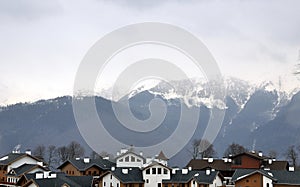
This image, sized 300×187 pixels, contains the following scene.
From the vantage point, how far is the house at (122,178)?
6200 cm

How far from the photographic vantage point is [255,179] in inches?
2302

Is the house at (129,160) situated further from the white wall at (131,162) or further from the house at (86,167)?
the house at (86,167)

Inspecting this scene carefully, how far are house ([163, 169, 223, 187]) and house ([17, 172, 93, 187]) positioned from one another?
34.5 feet

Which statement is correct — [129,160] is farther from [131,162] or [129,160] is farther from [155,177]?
[155,177]

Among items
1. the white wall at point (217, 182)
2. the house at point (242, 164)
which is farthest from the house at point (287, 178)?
the house at point (242, 164)

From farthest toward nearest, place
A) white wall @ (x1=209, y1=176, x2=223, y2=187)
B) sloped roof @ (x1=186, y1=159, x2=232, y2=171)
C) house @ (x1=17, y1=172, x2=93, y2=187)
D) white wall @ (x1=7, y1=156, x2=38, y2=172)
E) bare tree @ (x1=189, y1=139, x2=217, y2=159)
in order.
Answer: bare tree @ (x1=189, y1=139, x2=217, y2=159)
white wall @ (x1=7, y1=156, x2=38, y2=172)
sloped roof @ (x1=186, y1=159, x2=232, y2=171)
white wall @ (x1=209, y1=176, x2=223, y2=187)
house @ (x1=17, y1=172, x2=93, y2=187)

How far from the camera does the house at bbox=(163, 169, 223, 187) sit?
200 feet

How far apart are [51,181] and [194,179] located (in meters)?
17.3

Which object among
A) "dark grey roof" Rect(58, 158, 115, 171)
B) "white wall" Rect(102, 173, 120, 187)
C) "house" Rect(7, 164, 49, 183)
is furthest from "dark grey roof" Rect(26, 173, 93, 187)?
"dark grey roof" Rect(58, 158, 115, 171)

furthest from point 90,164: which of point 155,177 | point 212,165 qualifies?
point 212,165

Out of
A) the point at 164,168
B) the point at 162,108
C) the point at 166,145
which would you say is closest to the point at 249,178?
the point at 164,168

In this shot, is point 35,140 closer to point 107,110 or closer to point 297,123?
point 107,110

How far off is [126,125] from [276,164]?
86.3 m

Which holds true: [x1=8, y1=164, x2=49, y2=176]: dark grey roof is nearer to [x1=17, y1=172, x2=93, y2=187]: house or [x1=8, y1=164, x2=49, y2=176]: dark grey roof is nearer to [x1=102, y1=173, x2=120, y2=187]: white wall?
[x1=17, y1=172, x2=93, y2=187]: house
